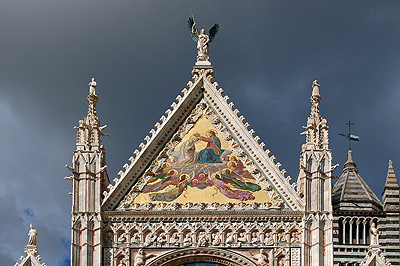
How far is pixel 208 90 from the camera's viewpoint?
110 ft

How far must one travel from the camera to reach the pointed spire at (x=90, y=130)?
32.5 metres

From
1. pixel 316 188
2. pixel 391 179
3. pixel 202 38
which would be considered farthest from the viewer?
pixel 391 179

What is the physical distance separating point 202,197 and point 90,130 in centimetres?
334

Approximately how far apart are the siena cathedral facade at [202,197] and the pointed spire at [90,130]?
25 millimetres

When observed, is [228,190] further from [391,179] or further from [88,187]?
[391,179]

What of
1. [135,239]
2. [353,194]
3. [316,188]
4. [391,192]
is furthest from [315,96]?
[391,192]

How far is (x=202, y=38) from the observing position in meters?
34.6

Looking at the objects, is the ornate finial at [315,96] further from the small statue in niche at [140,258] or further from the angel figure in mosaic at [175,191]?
the small statue in niche at [140,258]

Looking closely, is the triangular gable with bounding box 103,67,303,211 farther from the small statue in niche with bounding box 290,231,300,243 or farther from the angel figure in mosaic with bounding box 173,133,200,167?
the small statue in niche with bounding box 290,231,300,243

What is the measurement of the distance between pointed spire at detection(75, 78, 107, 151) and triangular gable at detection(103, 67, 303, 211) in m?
1.02

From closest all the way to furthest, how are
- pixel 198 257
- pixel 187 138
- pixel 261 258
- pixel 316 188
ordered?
1. pixel 261 258
2. pixel 198 257
3. pixel 316 188
4. pixel 187 138

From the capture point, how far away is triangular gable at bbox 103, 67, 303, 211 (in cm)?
3194

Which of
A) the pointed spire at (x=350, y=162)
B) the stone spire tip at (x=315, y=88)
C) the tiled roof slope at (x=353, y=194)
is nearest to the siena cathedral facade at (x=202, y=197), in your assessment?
the stone spire tip at (x=315, y=88)

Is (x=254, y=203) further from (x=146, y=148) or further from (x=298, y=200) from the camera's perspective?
(x=146, y=148)
